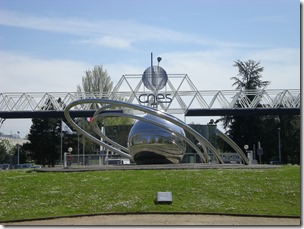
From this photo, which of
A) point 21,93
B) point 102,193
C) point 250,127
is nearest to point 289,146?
point 250,127

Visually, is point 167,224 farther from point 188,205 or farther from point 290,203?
point 290,203

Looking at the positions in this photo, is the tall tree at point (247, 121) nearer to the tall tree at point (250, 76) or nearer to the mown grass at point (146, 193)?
the tall tree at point (250, 76)

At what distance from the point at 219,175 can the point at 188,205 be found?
5994 millimetres

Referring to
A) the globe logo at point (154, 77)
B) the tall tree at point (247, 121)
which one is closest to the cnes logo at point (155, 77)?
the globe logo at point (154, 77)

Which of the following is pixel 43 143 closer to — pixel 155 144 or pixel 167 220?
pixel 155 144

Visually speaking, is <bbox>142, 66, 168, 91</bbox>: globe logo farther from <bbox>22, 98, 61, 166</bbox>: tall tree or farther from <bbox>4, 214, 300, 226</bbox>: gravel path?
<bbox>4, 214, 300, 226</bbox>: gravel path

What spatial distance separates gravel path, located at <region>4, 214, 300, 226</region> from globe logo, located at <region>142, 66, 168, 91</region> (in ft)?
149

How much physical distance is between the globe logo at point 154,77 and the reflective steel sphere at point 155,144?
2871 centimetres

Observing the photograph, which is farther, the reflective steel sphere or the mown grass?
the reflective steel sphere

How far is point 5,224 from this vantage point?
1536 centimetres

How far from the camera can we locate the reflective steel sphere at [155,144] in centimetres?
3119

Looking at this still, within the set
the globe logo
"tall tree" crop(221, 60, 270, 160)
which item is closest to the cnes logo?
the globe logo

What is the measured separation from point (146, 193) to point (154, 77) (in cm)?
4272

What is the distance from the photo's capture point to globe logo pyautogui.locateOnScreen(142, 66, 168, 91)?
60969 mm
